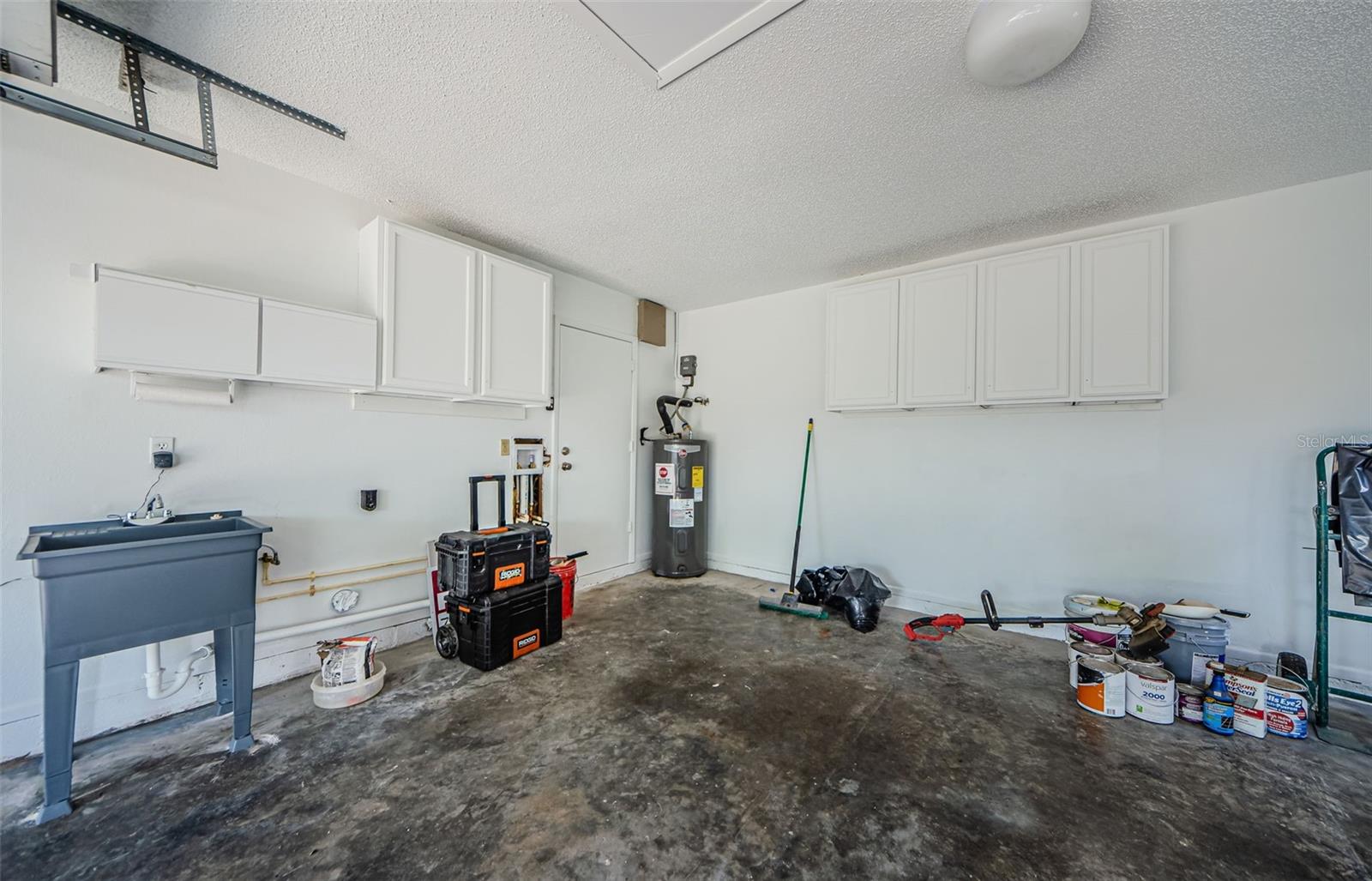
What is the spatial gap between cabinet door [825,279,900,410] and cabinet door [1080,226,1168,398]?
1073 mm

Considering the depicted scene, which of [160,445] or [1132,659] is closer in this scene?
[160,445]

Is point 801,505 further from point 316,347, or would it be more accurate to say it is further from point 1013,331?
point 316,347

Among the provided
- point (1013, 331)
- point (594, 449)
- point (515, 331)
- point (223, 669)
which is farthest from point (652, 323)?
point (223, 669)

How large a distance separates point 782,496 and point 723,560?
3.04 ft

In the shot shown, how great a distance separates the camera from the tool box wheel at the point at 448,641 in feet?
8.77

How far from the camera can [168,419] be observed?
212 centimetres

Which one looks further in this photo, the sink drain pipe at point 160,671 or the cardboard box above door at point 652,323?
the cardboard box above door at point 652,323

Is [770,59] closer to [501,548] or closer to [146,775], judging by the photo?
[501,548]

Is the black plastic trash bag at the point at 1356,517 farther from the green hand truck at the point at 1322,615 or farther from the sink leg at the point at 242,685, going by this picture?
the sink leg at the point at 242,685

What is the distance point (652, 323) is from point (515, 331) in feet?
5.73

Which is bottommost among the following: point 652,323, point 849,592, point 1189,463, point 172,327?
point 849,592

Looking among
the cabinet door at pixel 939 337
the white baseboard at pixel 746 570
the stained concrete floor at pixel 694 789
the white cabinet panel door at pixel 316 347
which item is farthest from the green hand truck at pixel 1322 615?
the white cabinet panel door at pixel 316 347

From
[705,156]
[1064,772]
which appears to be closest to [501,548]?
[705,156]

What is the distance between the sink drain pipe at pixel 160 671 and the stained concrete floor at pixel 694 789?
153mm
